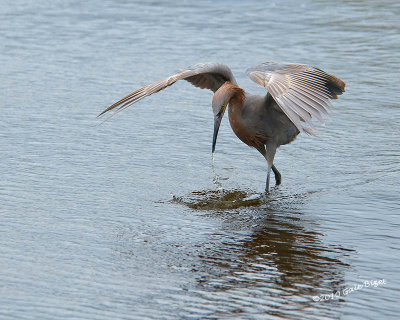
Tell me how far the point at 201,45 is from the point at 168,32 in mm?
969

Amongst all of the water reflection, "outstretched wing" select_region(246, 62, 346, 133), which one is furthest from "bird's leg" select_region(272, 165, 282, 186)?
"outstretched wing" select_region(246, 62, 346, 133)

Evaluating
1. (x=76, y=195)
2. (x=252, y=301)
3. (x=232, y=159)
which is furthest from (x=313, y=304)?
(x=232, y=159)

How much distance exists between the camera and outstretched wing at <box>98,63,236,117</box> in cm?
707

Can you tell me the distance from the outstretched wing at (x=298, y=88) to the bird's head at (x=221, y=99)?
22 centimetres

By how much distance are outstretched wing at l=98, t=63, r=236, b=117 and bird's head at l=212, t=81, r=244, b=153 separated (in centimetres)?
24

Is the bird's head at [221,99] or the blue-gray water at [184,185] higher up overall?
the bird's head at [221,99]

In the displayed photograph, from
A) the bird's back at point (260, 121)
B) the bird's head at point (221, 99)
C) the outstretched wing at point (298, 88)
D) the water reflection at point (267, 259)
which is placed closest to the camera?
the water reflection at point (267, 259)

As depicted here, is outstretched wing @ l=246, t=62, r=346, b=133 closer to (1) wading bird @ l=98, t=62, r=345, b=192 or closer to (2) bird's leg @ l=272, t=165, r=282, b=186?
(1) wading bird @ l=98, t=62, r=345, b=192

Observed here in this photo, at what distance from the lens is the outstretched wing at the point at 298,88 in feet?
20.8

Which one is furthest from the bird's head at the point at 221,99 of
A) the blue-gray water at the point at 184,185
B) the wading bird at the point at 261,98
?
the blue-gray water at the point at 184,185

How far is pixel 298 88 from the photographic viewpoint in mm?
6684

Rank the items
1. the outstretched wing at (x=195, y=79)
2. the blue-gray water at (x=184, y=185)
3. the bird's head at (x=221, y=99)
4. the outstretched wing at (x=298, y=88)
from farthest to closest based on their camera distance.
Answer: the outstretched wing at (x=195, y=79), the bird's head at (x=221, y=99), the outstretched wing at (x=298, y=88), the blue-gray water at (x=184, y=185)

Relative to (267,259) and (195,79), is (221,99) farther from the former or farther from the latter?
(267,259)

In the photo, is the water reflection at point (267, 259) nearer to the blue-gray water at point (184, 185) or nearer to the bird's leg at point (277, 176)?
the blue-gray water at point (184, 185)
